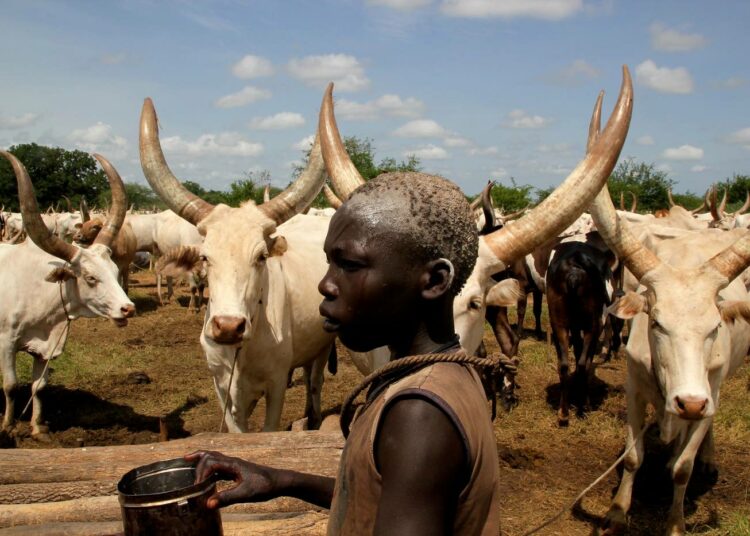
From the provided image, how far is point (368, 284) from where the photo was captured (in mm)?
1324

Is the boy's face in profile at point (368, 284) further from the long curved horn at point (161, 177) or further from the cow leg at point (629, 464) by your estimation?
the cow leg at point (629, 464)

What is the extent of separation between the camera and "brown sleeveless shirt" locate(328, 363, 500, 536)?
1160 mm

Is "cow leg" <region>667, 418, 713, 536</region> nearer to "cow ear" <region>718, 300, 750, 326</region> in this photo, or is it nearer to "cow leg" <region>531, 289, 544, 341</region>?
"cow ear" <region>718, 300, 750, 326</region>

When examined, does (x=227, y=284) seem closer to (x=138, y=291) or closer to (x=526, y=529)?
(x=526, y=529)

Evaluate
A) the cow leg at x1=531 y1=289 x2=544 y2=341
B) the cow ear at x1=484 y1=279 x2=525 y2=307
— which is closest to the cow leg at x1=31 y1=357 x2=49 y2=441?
the cow ear at x1=484 y1=279 x2=525 y2=307

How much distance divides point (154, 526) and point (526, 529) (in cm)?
364

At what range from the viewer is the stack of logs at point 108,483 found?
2857 mm

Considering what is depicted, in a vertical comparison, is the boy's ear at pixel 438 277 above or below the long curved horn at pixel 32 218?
below

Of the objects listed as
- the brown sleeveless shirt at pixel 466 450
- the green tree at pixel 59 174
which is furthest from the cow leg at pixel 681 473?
the green tree at pixel 59 174

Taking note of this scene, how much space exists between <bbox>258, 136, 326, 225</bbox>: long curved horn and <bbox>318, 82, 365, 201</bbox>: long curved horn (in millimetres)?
281

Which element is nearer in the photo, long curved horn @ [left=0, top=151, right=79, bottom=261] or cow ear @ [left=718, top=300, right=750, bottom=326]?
cow ear @ [left=718, top=300, right=750, bottom=326]

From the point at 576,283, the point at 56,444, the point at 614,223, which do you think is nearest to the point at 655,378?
the point at 614,223

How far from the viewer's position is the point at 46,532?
2703mm

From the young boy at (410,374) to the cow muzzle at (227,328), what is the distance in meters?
2.27
